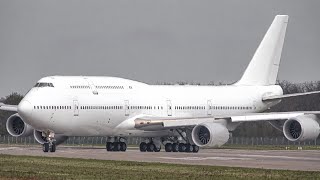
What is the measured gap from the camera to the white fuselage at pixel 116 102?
61.2 m

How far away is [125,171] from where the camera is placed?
37438 millimetres

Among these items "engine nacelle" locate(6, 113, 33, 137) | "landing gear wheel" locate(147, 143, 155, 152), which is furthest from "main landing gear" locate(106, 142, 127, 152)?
"engine nacelle" locate(6, 113, 33, 137)

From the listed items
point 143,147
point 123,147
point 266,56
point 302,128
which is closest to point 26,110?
point 123,147

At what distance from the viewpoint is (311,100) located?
98.3 metres

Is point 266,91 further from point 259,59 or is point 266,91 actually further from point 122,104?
point 122,104

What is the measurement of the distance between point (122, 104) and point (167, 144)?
512cm

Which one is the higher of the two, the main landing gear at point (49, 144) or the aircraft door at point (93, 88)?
the aircraft door at point (93, 88)

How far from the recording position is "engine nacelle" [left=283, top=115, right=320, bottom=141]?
2143 inches

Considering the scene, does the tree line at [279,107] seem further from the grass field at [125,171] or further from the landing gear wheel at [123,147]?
the grass field at [125,171]

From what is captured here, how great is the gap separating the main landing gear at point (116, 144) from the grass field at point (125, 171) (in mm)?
22624

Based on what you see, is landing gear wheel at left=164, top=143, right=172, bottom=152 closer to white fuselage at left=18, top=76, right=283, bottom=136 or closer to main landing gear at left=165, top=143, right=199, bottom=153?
main landing gear at left=165, top=143, right=199, bottom=153

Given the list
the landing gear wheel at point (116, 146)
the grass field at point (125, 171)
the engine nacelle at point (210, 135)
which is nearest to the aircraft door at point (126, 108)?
the landing gear wheel at point (116, 146)

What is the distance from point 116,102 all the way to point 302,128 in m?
16.4

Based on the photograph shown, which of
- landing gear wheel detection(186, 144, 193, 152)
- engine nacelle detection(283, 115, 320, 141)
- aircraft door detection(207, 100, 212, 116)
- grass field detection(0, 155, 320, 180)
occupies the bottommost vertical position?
grass field detection(0, 155, 320, 180)
